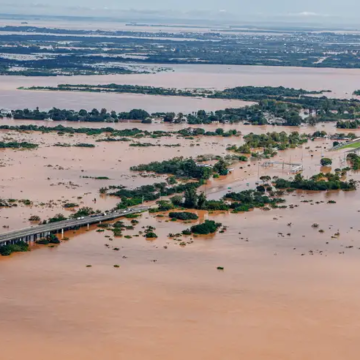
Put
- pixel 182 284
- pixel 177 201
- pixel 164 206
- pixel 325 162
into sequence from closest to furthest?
1. pixel 182 284
2. pixel 164 206
3. pixel 177 201
4. pixel 325 162

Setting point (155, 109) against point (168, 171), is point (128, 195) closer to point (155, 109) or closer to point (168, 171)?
point (168, 171)

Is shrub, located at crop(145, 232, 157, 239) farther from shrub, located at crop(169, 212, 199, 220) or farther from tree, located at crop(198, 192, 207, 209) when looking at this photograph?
tree, located at crop(198, 192, 207, 209)

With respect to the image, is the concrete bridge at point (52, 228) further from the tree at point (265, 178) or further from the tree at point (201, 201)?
the tree at point (265, 178)

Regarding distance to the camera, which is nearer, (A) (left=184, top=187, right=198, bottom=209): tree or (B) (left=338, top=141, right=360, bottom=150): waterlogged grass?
(A) (left=184, top=187, right=198, bottom=209): tree

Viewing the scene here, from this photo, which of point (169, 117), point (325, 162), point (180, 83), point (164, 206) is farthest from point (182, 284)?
point (180, 83)

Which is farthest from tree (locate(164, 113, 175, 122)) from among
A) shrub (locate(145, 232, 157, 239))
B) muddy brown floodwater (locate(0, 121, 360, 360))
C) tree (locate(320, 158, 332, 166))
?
shrub (locate(145, 232, 157, 239))

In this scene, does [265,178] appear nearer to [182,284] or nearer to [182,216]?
[182,216]
